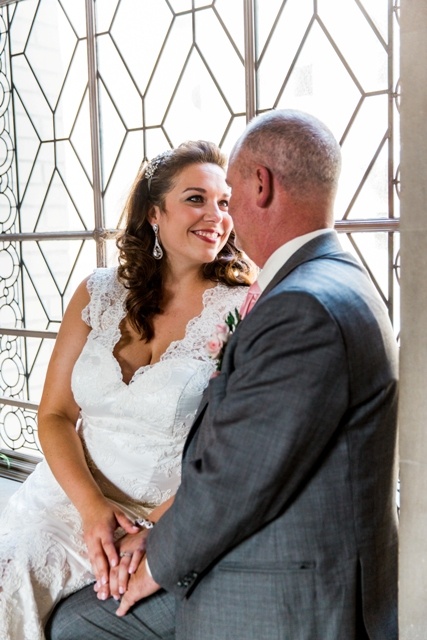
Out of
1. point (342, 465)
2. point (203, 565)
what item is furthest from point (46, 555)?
point (342, 465)

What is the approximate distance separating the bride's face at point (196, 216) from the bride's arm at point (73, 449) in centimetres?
39

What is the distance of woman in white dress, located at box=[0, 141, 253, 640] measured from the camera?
7.73ft

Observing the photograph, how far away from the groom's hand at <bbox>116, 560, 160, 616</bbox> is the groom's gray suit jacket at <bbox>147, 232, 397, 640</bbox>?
0.24 meters

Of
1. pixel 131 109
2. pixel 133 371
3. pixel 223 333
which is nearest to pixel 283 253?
pixel 223 333

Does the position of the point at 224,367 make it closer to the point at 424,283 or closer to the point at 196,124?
the point at 424,283

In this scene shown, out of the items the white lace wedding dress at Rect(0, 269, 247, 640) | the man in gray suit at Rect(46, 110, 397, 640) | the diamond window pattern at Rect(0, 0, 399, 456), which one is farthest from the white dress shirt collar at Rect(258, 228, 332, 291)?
the diamond window pattern at Rect(0, 0, 399, 456)

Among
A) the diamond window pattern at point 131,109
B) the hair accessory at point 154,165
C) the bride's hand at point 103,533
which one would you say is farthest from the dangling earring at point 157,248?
the bride's hand at point 103,533

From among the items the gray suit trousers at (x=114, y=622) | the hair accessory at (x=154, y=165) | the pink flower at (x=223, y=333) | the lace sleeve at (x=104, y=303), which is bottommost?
the gray suit trousers at (x=114, y=622)

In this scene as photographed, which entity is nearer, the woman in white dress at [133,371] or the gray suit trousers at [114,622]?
the gray suit trousers at [114,622]

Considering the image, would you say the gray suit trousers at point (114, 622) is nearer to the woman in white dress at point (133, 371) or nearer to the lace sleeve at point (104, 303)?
the woman in white dress at point (133, 371)

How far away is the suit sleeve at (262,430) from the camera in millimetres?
1527

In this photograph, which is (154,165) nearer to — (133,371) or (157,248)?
(157,248)

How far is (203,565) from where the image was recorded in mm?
1691

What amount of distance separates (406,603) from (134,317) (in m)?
1.50
